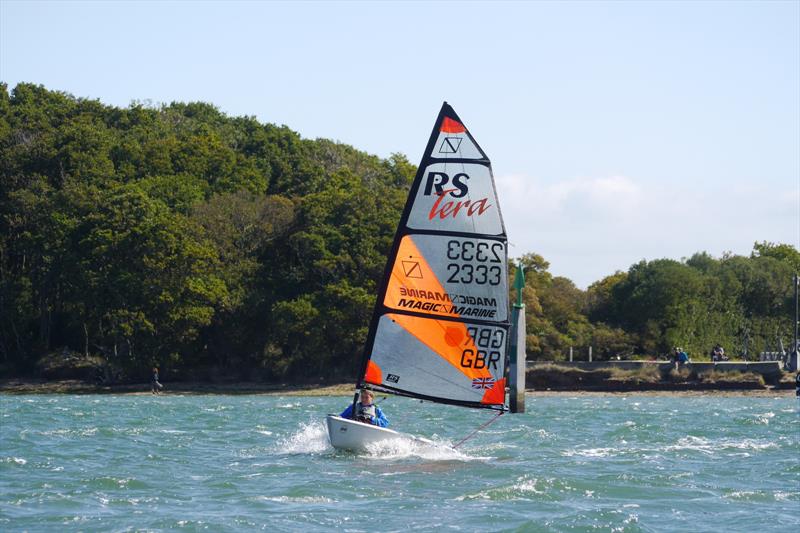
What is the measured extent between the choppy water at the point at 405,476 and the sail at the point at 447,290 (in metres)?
1.44

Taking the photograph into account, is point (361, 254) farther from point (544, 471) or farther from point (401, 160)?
point (544, 471)

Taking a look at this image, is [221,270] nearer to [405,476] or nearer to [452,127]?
[452,127]

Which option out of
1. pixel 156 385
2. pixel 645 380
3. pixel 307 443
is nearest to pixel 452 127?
pixel 307 443

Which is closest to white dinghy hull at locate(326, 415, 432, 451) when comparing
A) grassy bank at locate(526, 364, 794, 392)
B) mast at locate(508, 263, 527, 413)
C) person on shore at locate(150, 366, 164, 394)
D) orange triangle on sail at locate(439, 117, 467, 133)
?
orange triangle on sail at locate(439, 117, 467, 133)

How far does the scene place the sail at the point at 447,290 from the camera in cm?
2089

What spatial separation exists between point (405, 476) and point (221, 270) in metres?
42.0

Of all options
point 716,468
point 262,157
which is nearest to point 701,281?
point 262,157

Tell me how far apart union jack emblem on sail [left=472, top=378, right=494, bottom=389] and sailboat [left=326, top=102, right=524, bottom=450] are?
0.02m

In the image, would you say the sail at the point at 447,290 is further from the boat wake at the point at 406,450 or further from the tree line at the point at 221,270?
the tree line at the point at 221,270

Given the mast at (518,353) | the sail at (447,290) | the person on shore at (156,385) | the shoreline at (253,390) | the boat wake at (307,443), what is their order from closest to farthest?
the sail at (447,290) → the boat wake at (307,443) → the mast at (518,353) → the shoreline at (253,390) → the person on shore at (156,385)

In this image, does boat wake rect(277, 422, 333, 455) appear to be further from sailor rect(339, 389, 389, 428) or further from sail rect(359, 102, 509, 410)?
sail rect(359, 102, 509, 410)

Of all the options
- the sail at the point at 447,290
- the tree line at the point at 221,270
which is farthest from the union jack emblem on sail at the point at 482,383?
the tree line at the point at 221,270

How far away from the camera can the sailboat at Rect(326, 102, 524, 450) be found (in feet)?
Answer: 68.5

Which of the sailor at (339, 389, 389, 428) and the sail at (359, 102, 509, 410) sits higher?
the sail at (359, 102, 509, 410)
